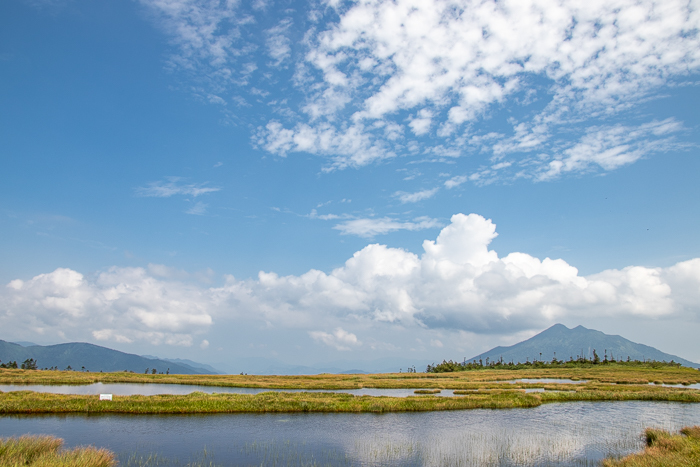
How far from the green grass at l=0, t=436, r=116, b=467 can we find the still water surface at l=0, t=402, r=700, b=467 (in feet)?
10.1

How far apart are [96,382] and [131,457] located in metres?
58.6

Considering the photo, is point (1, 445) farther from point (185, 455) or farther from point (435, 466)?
point (435, 466)

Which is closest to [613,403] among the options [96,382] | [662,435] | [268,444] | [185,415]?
[662,435]

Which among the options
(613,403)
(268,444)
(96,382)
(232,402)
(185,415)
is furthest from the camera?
(96,382)

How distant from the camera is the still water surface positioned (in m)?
24.4

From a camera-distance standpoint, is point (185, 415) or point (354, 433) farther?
point (185, 415)

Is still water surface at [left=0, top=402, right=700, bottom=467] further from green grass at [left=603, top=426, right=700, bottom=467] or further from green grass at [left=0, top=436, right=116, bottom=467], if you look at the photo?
green grass at [left=0, top=436, right=116, bottom=467]

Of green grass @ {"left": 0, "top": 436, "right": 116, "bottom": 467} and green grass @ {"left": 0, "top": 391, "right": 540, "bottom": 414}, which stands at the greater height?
green grass @ {"left": 0, "top": 436, "right": 116, "bottom": 467}

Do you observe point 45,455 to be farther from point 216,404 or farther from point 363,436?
point 216,404

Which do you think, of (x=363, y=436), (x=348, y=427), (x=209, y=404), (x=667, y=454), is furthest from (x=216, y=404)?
(x=667, y=454)

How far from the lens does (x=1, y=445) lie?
19906 millimetres

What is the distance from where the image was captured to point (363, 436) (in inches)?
1171

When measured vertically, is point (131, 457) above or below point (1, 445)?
below

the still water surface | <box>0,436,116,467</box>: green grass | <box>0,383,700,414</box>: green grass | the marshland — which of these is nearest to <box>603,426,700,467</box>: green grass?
the marshland
